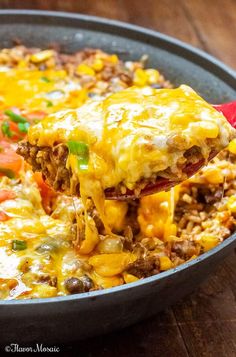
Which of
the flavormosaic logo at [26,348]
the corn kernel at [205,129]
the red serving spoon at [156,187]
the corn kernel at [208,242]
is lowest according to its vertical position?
the flavormosaic logo at [26,348]

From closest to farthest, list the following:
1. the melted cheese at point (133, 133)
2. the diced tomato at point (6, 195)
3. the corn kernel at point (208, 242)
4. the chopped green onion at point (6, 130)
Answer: the melted cheese at point (133, 133)
the corn kernel at point (208, 242)
the diced tomato at point (6, 195)
the chopped green onion at point (6, 130)

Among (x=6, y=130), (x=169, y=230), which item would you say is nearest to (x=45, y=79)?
(x=6, y=130)

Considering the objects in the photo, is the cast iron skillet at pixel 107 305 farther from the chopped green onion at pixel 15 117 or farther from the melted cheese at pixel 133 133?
the chopped green onion at pixel 15 117

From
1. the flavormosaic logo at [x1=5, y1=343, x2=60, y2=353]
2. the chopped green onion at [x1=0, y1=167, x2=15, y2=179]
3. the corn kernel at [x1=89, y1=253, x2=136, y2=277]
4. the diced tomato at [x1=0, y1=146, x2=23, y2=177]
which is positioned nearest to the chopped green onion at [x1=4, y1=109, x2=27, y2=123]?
the diced tomato at [x1=0, y1=146, x2=23, y2=177]

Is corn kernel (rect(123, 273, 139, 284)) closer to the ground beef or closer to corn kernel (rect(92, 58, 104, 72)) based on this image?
the ground beef

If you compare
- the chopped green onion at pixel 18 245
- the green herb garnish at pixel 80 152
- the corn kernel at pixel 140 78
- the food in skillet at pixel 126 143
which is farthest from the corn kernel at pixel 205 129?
the corn kernel at pixel 140 78

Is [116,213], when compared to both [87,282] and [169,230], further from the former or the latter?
[87,282]
